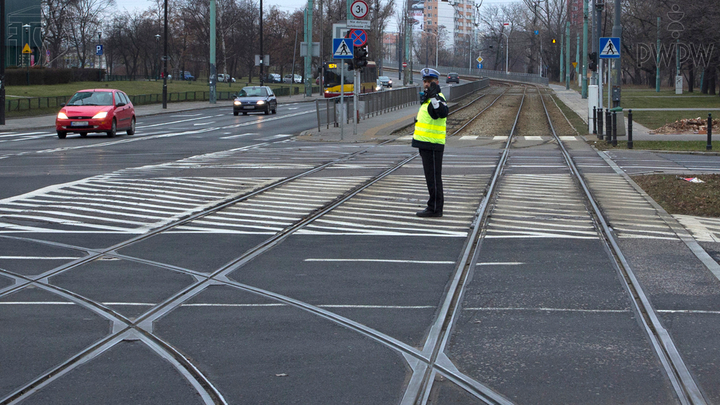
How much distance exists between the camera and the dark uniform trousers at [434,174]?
1112 cm

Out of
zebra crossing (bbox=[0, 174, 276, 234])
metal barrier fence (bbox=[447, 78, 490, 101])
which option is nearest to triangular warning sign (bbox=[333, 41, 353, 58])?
zebra crossing (bbox=[0, 174, 276, 234])

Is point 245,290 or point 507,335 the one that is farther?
point 245,290

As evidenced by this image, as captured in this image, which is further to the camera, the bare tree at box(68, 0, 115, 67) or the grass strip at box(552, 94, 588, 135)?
the bare tree at box(68, 0, 115, 67)

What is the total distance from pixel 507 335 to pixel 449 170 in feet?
38.3

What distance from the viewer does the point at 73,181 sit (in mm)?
15250

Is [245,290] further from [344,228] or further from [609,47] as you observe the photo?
[609,47]

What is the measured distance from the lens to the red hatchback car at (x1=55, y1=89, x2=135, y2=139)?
90.5ft

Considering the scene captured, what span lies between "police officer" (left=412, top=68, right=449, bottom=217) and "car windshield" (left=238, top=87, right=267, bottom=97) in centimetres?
3404

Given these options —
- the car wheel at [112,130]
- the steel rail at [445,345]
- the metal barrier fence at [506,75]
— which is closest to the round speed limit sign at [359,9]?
the car wheel at [112,130]

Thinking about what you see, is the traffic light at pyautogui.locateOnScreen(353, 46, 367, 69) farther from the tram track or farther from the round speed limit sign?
the tram track

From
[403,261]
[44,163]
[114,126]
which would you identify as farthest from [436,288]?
[114,126]

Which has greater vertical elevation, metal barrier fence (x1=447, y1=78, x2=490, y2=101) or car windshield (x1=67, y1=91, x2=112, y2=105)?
metal barrier fence (x1=447, y1=78, x2=490, y2=101)

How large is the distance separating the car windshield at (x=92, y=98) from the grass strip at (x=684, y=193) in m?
18.3

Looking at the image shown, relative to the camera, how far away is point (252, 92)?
4472 centimetres
